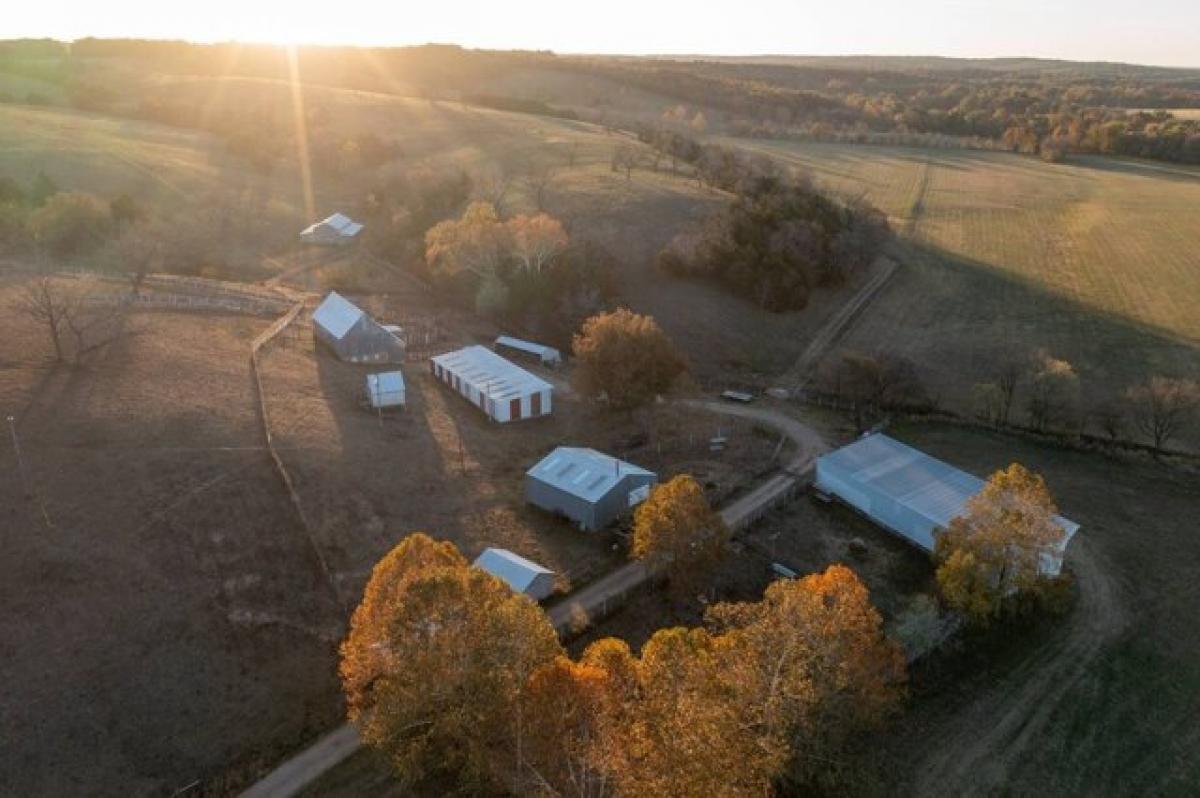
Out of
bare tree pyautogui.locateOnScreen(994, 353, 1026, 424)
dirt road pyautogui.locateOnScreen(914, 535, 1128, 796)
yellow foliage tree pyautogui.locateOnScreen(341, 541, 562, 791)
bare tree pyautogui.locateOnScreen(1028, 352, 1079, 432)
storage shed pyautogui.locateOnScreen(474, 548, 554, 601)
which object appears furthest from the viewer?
bare tree pyautogui.locateOnScreen(994, 353, 1026, 424)

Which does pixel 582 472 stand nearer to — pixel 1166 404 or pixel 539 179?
pixel 1166 404

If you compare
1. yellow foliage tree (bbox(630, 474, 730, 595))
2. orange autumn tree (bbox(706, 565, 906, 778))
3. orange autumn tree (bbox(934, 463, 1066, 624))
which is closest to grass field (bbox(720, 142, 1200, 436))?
orange autumn tree (bbox(934, 463, 1066, 624))

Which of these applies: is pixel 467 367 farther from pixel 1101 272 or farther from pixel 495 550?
pixel 1101 272

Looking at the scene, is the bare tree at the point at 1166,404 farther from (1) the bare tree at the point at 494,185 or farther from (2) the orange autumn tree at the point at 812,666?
(1) the bare tree at the point at 494,185

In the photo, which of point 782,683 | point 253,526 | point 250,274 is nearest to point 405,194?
point 250,274

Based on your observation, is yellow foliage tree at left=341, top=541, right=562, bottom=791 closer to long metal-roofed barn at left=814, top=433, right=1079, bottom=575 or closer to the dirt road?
the dirt road

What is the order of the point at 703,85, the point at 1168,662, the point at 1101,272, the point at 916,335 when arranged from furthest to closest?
the point at 703,85 < the point at 1101,272 < the point at 916,335 < the point at 1168,662

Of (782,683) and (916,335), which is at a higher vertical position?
(782,683)
